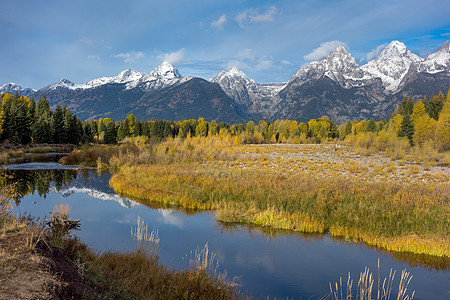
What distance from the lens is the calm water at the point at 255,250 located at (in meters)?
8.86

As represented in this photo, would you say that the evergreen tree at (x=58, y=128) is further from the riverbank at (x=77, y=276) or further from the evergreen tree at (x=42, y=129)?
the riverbank at (x=77, y=276)

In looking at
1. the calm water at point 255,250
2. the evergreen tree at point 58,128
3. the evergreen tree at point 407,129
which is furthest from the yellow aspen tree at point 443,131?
the evergreen tree at point 58,128

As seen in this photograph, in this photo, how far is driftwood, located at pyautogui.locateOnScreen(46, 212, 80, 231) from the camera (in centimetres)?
1149

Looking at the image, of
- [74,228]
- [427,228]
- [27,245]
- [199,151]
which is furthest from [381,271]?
[199,151]

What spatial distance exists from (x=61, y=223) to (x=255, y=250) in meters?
8.23

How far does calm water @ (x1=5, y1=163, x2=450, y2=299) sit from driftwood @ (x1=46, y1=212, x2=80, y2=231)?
538mm

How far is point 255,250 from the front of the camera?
37.5 ft

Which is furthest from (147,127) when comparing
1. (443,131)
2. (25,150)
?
(443,131)

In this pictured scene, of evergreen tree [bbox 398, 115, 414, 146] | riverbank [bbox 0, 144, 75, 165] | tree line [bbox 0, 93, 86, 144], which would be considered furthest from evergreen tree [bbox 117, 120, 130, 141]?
evergreen tree [bbox 398, 115, 414, 146]

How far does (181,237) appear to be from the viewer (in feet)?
42.7

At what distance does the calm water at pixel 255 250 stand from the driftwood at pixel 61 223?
0.54 metres

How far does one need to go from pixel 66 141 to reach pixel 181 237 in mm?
75271

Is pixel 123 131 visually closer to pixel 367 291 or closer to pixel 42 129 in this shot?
pixel 42 129

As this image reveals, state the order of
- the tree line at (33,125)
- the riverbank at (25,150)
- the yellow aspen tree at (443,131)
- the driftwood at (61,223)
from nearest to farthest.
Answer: the driftwood at (61,223) < the riverbank at (25,150) < the yellow aspen tree at (443,131) < the tree line at (33,125)
